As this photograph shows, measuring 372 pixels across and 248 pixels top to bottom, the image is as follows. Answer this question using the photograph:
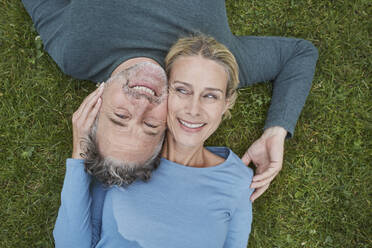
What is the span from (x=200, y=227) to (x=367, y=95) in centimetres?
Result: 323

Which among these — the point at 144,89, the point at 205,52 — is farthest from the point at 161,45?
the point at 144,89

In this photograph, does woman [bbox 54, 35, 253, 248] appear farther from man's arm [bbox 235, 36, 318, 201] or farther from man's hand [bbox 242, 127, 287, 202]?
man's arm [bbox 235, 36, 318, 201]

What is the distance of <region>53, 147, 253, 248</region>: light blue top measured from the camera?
10.3ft

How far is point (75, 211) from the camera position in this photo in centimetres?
319

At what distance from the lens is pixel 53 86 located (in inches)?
163

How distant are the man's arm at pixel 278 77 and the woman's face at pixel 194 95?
800 mm

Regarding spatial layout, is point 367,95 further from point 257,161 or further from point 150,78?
point 150,78

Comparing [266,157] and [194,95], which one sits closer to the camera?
[194,95]

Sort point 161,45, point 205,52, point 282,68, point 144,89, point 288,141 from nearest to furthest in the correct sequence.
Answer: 1. point 144,89
2. point 205,52
3. point 161,45
4. point 282,68
5. point 288,141

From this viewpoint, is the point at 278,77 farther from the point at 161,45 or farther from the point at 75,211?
the point at 75,211

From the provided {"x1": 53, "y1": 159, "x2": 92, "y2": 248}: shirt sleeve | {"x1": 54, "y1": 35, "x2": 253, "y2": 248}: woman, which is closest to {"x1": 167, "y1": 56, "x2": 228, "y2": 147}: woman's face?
{"x1": 54, "y1": 35, "x2": 253, "y2": 248}: woman

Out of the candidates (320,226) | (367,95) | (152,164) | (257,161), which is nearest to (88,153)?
(152,164)

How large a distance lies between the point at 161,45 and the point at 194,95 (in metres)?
0.92

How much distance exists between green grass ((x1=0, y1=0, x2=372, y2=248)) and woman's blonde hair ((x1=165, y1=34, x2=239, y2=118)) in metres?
1.22
